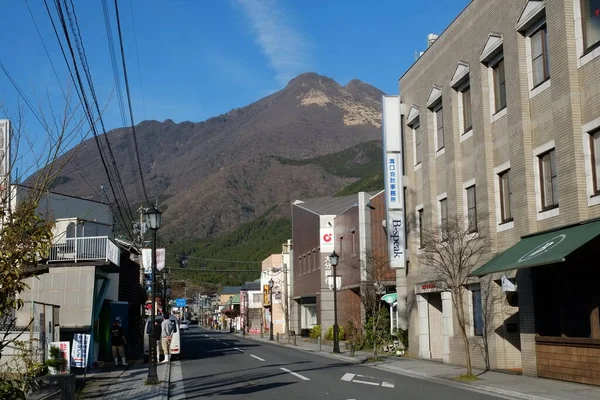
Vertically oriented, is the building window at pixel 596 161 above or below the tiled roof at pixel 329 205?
below

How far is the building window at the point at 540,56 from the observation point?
19.6m

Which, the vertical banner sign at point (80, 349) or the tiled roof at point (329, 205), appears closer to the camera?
the vertical banner sign at point (80, 349)

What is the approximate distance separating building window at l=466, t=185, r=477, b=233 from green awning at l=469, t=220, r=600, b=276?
309cm

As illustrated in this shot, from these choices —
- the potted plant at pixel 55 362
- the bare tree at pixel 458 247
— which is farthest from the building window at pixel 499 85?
the potted plant at pixel 55 362

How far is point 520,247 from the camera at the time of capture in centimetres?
1956

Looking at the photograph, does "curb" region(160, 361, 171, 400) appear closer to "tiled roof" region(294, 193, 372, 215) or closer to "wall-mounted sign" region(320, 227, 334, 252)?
"wall-mounted sign" region(320, 227, 334, 252)

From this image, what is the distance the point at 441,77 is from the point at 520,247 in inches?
372

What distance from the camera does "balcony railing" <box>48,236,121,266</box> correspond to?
28.2 m

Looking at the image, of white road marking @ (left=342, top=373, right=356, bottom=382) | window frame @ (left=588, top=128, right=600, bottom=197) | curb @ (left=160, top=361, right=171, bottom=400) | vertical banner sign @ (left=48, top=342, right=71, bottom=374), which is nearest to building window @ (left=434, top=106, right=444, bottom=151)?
white road marking @ (left=342, top=373, right=356, bottom=382)

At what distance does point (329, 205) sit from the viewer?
191 ft

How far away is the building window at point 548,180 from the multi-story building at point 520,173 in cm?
5

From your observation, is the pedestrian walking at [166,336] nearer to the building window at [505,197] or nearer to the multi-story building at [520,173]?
the multi-story building at [520,173]

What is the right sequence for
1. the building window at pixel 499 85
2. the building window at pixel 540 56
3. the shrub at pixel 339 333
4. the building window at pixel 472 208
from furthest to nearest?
the shrub at pixel 339 333
the building window at pixel 472 208
the building window at pixel 499 85
the building window at pixel 540 56

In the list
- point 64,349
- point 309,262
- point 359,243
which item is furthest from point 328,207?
point 64,349
